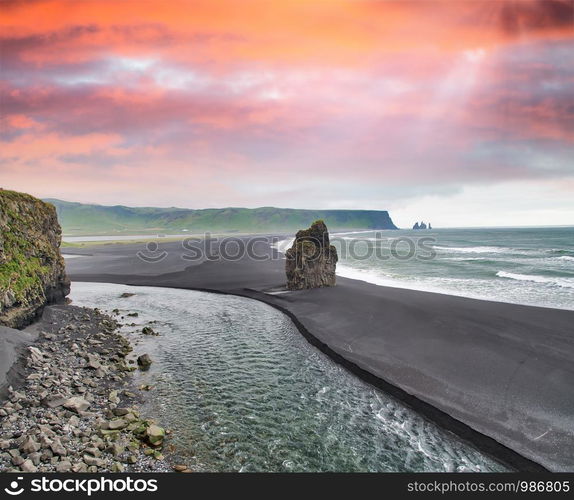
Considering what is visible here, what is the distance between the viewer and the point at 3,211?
2361 cm

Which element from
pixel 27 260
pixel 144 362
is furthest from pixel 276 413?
pixel 27 260

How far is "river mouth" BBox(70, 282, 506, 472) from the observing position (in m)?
10.4

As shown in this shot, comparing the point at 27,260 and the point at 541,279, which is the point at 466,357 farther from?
the point at 541,279

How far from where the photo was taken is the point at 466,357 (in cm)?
1764

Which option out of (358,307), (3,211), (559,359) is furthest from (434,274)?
(3,211)

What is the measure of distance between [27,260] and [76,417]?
19473mm
